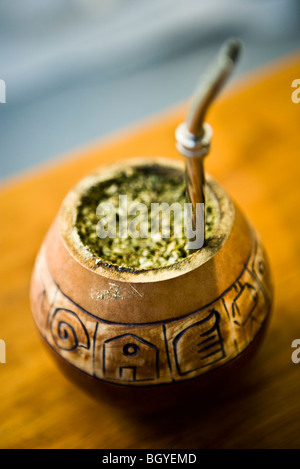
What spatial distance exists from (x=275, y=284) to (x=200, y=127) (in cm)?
32

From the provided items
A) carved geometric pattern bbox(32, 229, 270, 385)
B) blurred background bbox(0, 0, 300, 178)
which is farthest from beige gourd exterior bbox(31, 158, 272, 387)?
blurred background bbox(0, 0, 300, 178)

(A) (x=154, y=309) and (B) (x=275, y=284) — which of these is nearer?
(A) (x=154, y=309)

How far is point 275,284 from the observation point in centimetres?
63

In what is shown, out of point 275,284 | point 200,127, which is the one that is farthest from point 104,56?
point 200,127

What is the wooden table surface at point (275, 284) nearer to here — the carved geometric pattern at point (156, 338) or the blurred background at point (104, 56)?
the carved geometric pattern at point (156, 338)

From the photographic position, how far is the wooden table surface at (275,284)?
0.53 metres

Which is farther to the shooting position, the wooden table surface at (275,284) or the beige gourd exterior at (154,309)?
the wooden table surface at (275,284)

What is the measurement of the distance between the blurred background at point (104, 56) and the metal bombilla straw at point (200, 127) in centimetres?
110

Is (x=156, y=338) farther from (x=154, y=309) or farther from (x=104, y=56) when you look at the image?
(x=104, y=56)

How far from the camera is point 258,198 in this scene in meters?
0.72

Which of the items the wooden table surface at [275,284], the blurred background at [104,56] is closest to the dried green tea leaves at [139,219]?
the wooden table surface at [275,284]
